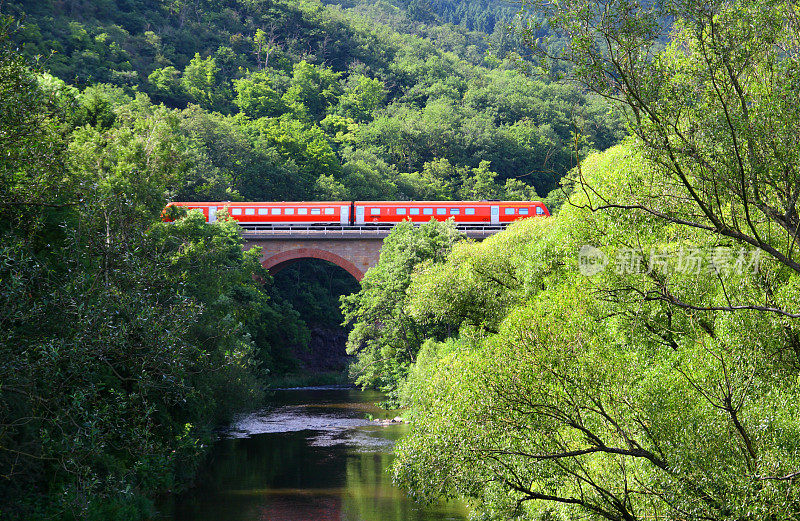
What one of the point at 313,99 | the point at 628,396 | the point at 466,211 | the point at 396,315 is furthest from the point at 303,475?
the point at 313,99

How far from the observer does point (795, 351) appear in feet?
31.8

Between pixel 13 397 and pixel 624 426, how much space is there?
25.6ft

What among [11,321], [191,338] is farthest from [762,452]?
[191,338]

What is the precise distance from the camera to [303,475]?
77.7 feet

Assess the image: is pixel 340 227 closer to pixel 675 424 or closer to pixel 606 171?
pixel 606 171

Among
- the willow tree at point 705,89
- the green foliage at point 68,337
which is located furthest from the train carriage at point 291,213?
the willow tree at point 705,89

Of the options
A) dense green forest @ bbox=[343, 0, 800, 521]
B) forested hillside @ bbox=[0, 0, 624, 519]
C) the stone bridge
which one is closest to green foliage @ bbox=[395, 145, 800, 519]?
dense green forest @ bbox=[343, 0, 800, 521]

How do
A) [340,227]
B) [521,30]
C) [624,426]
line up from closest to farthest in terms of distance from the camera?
[521,30], [624,426], [340,227]

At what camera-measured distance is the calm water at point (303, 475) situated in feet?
63.2

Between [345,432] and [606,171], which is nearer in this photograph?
[606,171]

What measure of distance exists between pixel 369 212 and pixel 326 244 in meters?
3.00

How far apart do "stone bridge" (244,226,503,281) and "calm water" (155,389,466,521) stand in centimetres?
1164

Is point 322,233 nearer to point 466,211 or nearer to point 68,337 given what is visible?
point 466,211

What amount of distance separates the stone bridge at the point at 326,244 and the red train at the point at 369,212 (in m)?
0.57
